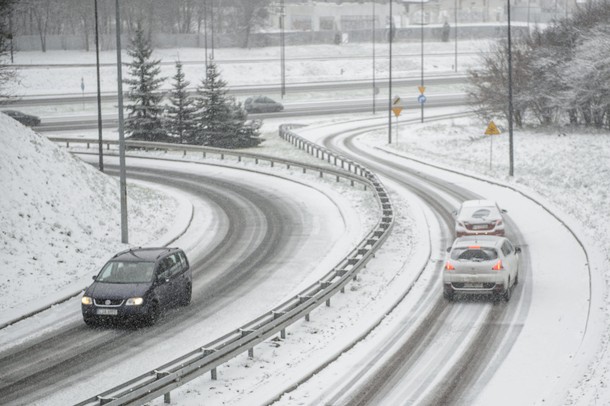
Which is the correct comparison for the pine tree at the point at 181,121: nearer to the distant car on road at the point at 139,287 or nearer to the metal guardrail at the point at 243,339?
the metal guardrail at the point at 243,339

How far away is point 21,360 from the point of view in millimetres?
18203

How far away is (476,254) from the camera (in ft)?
72.5

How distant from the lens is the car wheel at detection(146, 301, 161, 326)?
20237 millimetres

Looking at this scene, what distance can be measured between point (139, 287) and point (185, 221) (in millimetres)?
13997

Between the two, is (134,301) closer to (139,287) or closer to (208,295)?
(139,287)

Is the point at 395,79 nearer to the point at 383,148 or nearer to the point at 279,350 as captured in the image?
the point at 383,148

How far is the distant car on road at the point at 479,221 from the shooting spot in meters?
29.0

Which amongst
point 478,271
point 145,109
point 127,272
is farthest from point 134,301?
point 145,109

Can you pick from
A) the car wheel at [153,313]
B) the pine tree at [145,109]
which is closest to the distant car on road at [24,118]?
the pine tree at [145,109]

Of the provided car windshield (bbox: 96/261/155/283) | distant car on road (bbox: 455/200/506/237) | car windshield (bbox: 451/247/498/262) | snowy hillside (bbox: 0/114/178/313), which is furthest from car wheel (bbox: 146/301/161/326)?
distant car on road (bbox: 455/200/506/237)

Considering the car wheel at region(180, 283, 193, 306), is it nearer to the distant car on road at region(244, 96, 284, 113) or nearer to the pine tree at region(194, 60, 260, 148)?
the pine tree at region(194, 60, 260, 148)

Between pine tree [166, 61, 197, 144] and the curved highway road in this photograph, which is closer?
the curved highway road

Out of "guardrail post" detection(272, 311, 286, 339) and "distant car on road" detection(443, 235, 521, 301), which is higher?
"distant car on road" detection(443, 235, 521, 301)

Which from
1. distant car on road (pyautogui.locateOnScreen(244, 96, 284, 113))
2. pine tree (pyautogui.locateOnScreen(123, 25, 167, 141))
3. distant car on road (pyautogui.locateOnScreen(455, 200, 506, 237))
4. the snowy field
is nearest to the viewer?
the snowy field
